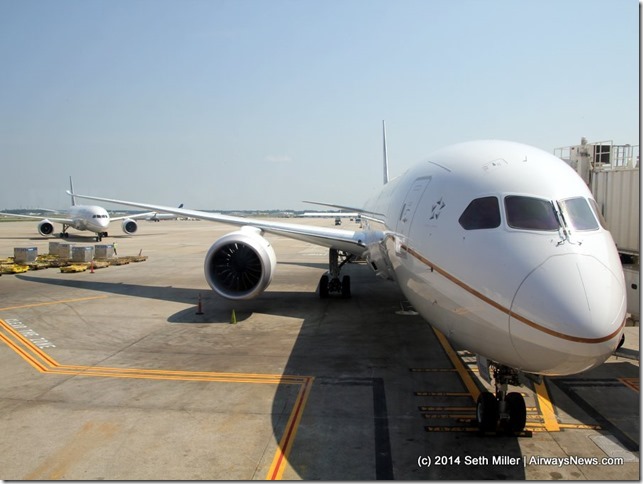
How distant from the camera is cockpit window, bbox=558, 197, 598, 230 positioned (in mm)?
5666

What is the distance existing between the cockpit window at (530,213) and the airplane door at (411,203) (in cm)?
201

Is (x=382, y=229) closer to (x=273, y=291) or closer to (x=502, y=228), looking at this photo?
(x=502, y=228)

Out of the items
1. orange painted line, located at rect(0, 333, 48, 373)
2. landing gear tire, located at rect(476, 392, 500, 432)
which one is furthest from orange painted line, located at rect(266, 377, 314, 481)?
orange painted line, located at rect(0, 333, 48, 373)

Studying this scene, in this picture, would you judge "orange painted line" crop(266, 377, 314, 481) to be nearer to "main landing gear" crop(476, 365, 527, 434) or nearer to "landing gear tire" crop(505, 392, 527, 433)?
"main landing gear" crop(476, 365, 527, 434)

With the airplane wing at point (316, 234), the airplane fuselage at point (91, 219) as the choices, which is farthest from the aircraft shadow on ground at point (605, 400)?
the airplane fuselage at point (91, 219)

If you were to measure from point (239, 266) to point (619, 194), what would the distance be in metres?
9.99

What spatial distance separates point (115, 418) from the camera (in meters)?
7.25

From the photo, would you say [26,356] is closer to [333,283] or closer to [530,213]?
[333,283]

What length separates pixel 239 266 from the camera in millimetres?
14453

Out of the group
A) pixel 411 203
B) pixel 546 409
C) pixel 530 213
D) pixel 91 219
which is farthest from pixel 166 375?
pixel 91 219

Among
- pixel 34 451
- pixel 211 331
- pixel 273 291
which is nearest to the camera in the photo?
pixel 34 451

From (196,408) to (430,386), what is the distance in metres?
4.07

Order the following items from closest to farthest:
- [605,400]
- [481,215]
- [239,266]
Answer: [481,215], [605,400], [239,266]

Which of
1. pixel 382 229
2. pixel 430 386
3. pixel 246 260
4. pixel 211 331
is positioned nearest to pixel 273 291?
Answer: pixel 246 260
